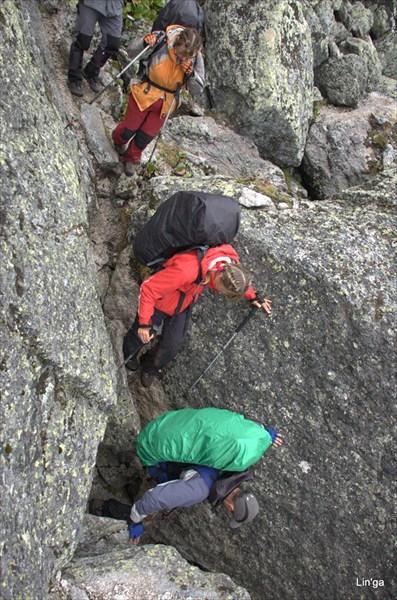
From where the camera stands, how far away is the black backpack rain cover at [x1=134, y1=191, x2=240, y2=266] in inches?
283

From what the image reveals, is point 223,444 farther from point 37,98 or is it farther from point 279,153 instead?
point 279,153

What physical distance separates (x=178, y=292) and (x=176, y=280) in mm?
508

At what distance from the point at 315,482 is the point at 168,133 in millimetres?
10166

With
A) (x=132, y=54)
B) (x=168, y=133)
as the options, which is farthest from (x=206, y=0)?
(x=132, y=54)

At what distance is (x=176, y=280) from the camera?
7.27 meters

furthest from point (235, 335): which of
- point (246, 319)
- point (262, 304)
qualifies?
point (262, 304)

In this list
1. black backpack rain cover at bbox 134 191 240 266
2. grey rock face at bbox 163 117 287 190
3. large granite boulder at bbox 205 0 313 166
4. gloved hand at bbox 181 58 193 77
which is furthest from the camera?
large granite boulder at bbox 205 0 313 166

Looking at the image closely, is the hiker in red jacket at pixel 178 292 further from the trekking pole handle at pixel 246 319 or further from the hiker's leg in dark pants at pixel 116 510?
the hiker's leg in dark pants at pixel 116 510

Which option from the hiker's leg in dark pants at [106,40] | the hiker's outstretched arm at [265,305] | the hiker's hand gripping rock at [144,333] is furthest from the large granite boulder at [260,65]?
the hiker's hand gripping rock at [144,333]

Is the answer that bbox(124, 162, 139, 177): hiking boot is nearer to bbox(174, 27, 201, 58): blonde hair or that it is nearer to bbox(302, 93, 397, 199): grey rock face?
bbox(174, 27, 201, 58): blonde hair

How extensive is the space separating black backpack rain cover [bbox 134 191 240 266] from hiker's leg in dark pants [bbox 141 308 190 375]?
134 cm

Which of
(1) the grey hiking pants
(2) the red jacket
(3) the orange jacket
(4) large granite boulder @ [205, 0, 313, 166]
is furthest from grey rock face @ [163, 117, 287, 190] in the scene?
(2) the red jacket

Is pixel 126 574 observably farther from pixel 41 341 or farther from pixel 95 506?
pixel 41 341

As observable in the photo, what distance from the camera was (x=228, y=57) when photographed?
43.5ft
